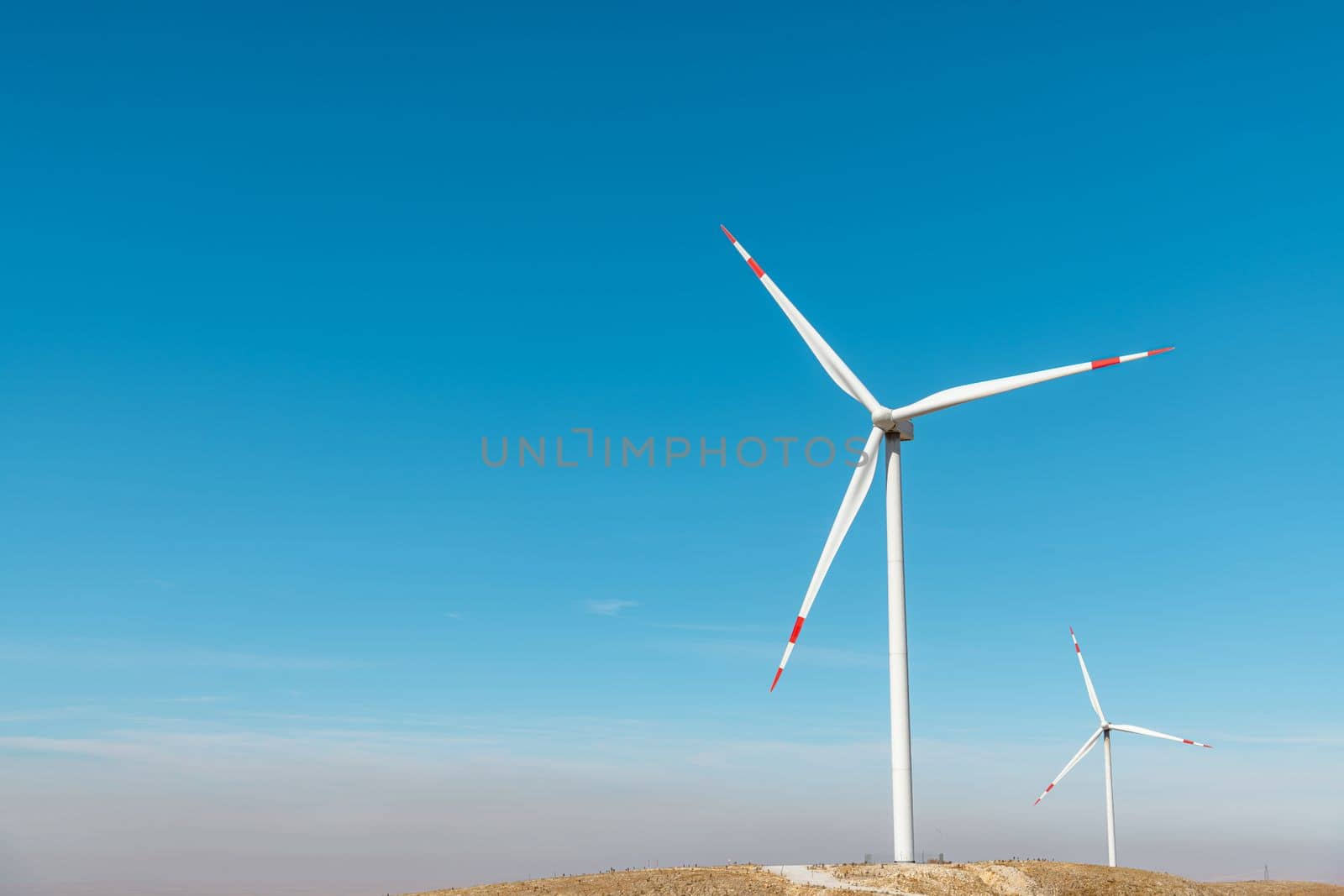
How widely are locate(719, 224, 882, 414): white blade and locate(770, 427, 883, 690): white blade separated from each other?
213cm

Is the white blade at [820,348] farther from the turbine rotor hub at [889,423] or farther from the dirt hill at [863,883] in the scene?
the dirt hill at [863,883]

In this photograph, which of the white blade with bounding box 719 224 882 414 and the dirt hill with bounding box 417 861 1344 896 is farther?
the white blade with bounding box 719 224 882 414

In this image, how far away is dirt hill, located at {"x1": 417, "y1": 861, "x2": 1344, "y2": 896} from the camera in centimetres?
5694

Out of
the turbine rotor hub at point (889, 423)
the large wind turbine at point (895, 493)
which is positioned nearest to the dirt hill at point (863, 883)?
the large wind turbine at point (895, 493)

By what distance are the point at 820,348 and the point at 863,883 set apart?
1209 inches

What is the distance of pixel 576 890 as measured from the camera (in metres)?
56.7

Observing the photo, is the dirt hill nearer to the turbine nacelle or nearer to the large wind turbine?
the large wind turbine

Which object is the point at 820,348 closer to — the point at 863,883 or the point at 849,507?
the point at 849,507

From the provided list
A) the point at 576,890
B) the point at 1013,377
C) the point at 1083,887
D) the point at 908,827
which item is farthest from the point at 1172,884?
the point at 576,890

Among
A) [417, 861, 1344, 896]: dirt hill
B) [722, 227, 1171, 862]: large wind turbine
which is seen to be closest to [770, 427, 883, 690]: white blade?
[722, 227, 1171, 862]: large wind turbine

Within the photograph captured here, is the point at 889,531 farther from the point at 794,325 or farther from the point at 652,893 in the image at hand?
the point at 652,893

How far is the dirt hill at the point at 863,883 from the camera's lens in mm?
56938

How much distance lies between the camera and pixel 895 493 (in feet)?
223

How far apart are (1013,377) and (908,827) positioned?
83.1 ft
